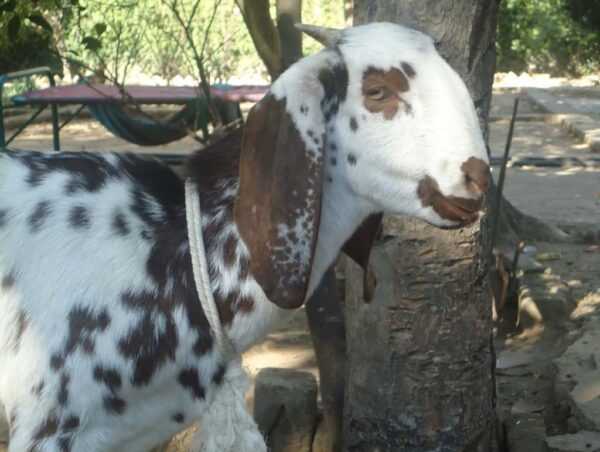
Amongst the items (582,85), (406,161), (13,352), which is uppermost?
(406,161)

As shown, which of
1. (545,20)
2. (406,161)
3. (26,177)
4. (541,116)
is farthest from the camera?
(545,20)

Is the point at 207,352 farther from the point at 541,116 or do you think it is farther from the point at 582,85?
the point at 582,85

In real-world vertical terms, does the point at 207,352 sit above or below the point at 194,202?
below

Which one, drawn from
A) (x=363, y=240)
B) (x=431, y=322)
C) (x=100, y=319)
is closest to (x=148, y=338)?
(x=100, y=319)

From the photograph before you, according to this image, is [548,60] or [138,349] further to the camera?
[548,60]

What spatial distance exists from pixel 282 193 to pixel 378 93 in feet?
0.99

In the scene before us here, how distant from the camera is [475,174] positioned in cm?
219

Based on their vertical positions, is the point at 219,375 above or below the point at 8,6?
below

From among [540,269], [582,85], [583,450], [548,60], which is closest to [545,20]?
[548,60]

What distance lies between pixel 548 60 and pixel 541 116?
844 centimetres

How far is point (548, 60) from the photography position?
2312cm

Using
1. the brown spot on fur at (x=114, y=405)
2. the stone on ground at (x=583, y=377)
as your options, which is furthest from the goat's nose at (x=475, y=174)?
the stone on ground at (x=583, y=377)

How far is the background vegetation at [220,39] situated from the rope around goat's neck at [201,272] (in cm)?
643

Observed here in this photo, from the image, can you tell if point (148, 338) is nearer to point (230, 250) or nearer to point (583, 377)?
point (230, 250)
